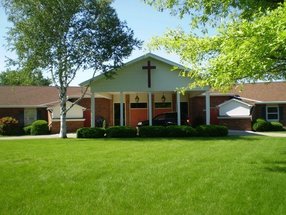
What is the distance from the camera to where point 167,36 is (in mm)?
13219

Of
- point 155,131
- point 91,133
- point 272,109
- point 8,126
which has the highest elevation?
point 272,109

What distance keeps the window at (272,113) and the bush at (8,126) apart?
71.1 ft

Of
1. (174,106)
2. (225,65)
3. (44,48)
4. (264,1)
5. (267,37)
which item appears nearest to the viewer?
(267,37)

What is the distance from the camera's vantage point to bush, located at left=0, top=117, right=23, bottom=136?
35300 mm

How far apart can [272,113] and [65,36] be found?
2005 cm

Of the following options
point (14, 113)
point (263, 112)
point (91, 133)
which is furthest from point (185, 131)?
point (14, 113)

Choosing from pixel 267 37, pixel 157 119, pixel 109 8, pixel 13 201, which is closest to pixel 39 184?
pixel 13 201

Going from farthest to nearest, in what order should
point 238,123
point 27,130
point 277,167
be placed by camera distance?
point 238,123, point 27,130, point 277,167

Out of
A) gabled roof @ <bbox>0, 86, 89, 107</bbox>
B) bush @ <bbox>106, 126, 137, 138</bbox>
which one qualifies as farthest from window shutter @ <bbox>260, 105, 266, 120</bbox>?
gabled roof @ <bbox>0, 86, 89, 107</bbox>

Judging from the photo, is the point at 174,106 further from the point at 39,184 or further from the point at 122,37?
the point at 39,184

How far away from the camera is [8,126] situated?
35.5m

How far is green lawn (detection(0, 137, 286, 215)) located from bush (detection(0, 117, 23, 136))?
71.0ft

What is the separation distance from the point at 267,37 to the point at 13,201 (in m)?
5.61

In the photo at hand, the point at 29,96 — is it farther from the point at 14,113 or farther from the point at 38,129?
the point at 38,129
